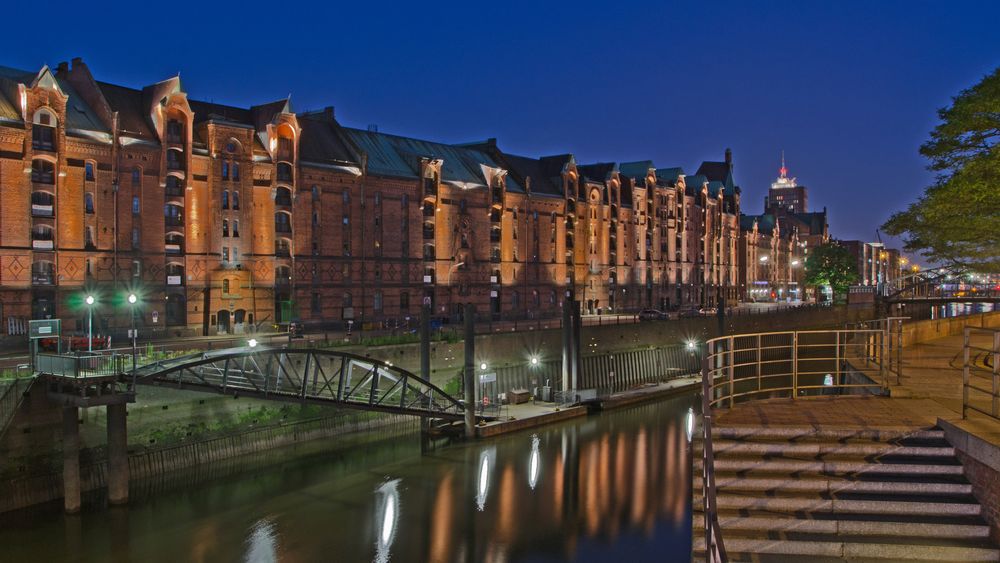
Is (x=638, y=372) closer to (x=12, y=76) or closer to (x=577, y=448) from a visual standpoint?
(x=577, y=448)

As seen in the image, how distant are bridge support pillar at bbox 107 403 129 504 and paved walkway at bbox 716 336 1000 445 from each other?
2466 cm

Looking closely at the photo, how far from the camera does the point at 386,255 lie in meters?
66.1

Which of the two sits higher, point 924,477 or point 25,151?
point 25,151

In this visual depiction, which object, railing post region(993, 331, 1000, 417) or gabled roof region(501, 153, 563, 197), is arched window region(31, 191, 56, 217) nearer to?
gabled roof region(501, 153, 563, 197)

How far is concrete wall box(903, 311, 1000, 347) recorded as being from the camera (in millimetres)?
32844

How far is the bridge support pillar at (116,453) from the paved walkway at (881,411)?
24.7m

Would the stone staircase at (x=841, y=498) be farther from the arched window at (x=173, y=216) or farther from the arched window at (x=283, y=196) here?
the arched window at (x=283, y=196)

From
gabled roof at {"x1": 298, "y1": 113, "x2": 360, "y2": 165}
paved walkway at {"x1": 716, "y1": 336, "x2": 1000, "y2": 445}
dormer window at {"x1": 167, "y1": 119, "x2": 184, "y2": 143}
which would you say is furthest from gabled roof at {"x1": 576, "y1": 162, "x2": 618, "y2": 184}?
paved walkway at {"x1": 716, "y1": 336, "x2": 1000, "y2": 445}

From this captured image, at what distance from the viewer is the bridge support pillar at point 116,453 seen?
30.0m

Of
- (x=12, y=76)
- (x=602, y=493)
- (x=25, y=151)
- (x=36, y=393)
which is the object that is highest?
(x=12, y=76)

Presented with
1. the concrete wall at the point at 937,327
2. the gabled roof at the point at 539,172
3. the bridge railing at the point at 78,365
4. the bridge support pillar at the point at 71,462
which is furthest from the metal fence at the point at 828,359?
the gabled roof at the point at 539,172

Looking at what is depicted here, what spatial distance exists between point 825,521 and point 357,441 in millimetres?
33671

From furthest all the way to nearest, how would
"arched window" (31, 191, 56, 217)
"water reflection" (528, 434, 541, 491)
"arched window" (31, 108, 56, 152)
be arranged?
"arched window" (31, 191, 56, 217) < "arched window" (31, 108, 56, 152) < "water reflection" (528, 434, 541, 491)

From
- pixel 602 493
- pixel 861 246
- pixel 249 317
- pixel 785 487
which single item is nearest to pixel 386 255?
pixel 249 317
